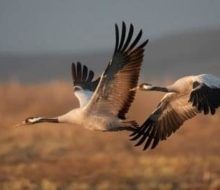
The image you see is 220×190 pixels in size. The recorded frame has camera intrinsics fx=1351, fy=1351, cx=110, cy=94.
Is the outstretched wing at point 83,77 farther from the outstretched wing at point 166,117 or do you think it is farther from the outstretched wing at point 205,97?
the outstretched wing at point 205,97

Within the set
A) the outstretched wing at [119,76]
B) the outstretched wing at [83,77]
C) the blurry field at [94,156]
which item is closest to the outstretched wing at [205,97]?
the outstretched wing at [119,76]

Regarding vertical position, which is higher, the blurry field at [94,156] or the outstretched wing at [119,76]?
the outstretched wing at [119,76]

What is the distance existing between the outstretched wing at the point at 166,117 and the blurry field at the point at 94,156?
240 inches

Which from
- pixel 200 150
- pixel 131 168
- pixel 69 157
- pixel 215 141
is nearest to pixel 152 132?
pixel 131 168

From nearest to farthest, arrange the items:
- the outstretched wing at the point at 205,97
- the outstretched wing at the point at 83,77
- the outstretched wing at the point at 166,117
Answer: the outstretched wing at the point at 205,97, the outstretched wing at the point at 166,117, the outstretched wing at the point at 83,77

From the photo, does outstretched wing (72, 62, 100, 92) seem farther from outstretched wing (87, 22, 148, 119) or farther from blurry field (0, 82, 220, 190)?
blurry field (0, 82, 220, 190)

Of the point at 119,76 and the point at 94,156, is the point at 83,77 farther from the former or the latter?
the point at 94,156

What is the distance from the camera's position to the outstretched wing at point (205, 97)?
14.0 meters

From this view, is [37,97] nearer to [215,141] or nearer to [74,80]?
[215,141]

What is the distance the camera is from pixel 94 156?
Answer: 91.0 ft

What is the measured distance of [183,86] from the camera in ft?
47.4

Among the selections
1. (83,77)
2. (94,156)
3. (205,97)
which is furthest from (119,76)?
(94,156)

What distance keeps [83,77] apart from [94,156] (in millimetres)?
11269

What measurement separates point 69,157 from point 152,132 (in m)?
12.3
